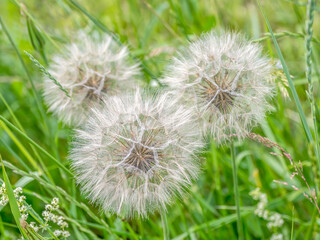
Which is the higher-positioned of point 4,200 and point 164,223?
point 4,200

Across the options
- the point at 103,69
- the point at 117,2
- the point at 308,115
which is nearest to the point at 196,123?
the point at 103,69

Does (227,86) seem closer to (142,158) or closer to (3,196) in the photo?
(142,158)

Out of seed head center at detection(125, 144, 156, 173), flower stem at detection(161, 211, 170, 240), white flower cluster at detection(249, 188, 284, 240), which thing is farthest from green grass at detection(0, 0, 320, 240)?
seed head center at detection(125, 144, 156, 173)

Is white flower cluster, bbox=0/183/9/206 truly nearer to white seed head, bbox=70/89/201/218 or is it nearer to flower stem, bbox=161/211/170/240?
white seed head, bbox=70/89/201/218

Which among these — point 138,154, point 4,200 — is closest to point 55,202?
point 4,200

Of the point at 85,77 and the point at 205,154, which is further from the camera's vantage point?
the point at 205,154

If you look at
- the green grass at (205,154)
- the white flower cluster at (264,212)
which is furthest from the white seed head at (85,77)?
the white flower cluster at (264,212)
